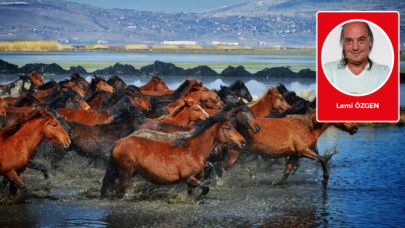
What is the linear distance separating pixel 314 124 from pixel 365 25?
4.37 m

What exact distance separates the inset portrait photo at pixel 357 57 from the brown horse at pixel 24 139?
3.45 m

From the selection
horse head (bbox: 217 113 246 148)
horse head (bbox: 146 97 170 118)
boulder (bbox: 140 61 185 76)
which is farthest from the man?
boulder (bbox: 140 61 185 76)

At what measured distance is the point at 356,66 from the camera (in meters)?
5.64

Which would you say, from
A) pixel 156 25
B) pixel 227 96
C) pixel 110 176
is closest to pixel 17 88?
pixel 227 96

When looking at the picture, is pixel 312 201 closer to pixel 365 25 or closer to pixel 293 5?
pixel 365 25

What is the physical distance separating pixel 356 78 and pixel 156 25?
10789 cm

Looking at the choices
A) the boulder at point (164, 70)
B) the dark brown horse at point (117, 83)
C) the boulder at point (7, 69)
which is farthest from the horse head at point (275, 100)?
the boulder at point (164, 70)

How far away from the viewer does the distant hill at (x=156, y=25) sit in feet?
316

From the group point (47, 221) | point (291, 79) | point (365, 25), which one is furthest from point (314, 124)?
point (291, 79)

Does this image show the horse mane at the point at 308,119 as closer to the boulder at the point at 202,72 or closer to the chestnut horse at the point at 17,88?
the chestnut horse at the point at 17,88

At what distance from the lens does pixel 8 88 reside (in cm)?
1574

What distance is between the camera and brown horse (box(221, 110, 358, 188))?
986 cm

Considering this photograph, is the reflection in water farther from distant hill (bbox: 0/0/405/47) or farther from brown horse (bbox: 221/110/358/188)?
distant hill (bbox: 0/0/405/47)

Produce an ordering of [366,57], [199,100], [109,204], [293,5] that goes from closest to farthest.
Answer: [366,57]
[109,204]
[199,100]
[293,5]
